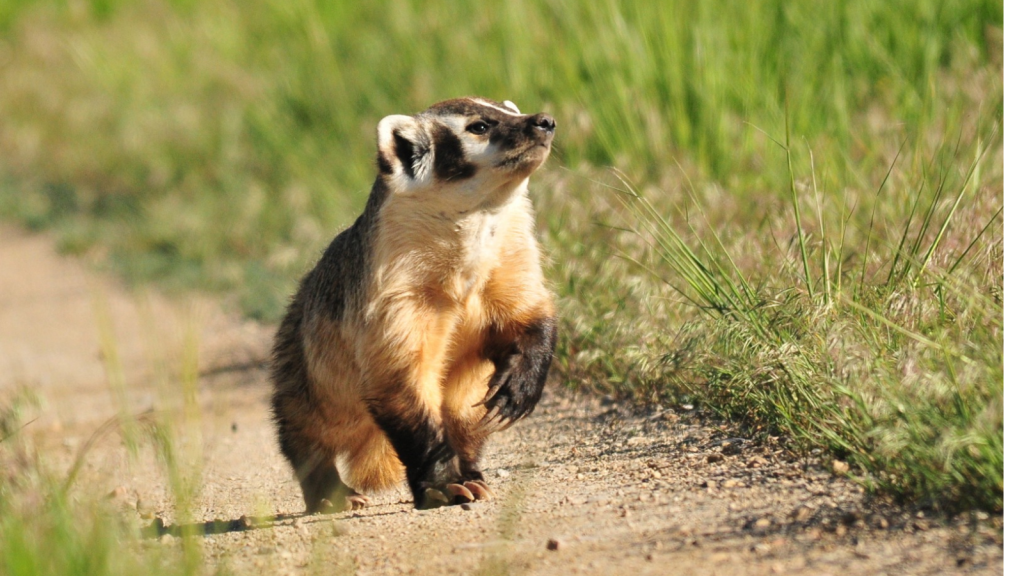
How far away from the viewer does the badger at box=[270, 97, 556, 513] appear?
11.3ft

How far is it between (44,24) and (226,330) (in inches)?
222

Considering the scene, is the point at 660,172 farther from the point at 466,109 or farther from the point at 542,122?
the point at 542,122

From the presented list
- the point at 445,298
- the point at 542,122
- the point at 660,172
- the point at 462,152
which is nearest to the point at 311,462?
the point at 445,298

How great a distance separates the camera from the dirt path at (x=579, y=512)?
2562mm

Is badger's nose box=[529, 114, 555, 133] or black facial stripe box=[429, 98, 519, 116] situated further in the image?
black facial stripe box=[429, 98, 519, 116]

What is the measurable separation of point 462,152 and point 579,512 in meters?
1.11

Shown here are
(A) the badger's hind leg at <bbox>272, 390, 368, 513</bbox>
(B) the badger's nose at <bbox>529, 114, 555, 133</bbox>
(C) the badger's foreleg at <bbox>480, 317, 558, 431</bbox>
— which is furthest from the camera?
(A) the badger's hind leg at <bbox>272, 390, 368, 513</bbox>

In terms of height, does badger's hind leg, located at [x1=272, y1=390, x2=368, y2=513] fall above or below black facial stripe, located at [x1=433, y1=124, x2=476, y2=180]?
below

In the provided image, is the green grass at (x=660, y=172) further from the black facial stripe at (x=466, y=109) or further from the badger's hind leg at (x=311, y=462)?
the badger's hind leg at (x=311, y=462)

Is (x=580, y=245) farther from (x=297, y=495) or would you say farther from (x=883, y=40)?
(x=883, y=40)

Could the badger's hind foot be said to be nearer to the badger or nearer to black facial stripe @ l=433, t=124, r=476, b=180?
the badger

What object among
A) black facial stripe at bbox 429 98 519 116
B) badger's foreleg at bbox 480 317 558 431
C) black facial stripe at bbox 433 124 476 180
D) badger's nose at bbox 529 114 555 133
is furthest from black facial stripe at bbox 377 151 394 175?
badger's foreleg at bbox 480 317 558 431

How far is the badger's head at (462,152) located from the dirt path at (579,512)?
805 millimetres

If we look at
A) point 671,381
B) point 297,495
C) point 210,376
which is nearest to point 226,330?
point 210,376
